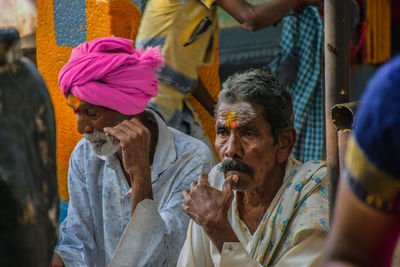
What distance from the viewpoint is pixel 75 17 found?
4.96 metres

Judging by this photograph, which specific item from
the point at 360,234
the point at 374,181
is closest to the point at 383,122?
the point at 374,181

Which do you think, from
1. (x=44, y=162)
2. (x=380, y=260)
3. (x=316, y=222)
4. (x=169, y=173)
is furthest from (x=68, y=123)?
(x=380, y=260)

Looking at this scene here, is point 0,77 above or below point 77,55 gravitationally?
above

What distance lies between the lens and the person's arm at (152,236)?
340 cm

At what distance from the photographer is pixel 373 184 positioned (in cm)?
124

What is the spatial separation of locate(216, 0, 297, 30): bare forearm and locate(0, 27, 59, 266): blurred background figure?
8.81 feet

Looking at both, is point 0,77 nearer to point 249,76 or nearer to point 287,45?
point 249,76

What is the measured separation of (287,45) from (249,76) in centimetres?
191

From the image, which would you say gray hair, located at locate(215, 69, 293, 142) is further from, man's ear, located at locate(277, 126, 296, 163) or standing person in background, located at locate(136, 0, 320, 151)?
standing person in background, located at locate(136, 0, 320, 151)

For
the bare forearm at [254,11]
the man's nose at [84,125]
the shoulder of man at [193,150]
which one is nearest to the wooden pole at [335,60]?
the shoulder of man at [193,150]

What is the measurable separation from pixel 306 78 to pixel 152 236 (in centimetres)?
199

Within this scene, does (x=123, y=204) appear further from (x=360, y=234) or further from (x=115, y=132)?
(x=360, y=234)

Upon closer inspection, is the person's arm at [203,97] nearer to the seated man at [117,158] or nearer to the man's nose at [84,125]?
the seated man at [117,158]

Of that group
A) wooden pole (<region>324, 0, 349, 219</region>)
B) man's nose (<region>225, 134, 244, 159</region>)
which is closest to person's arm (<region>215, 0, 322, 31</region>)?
man's nose (<region>225, 134, 244, 159</region>)
